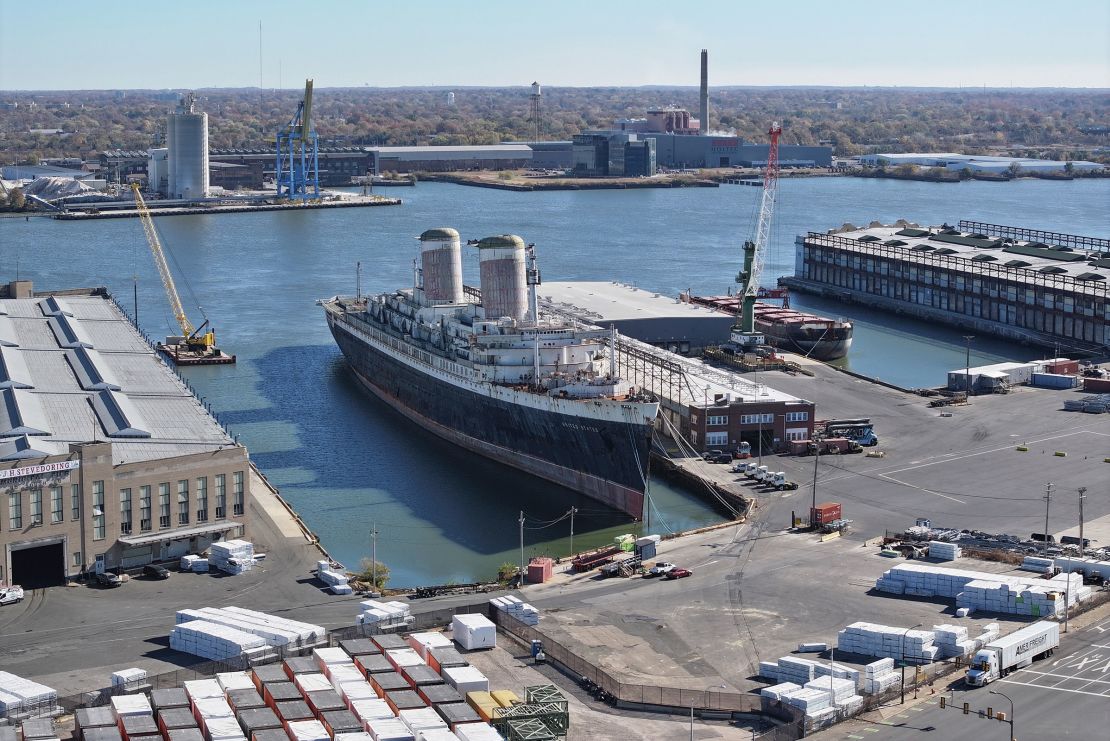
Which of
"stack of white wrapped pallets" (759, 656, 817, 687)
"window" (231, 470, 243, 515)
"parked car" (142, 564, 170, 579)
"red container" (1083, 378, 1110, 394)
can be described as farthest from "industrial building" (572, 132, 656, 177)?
"stack of white wrapped pallets" (759, 656, 817, 687)

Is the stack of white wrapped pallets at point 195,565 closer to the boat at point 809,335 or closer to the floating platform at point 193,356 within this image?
the floating platform at point 193,356

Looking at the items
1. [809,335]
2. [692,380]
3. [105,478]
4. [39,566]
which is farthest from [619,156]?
[39,566]

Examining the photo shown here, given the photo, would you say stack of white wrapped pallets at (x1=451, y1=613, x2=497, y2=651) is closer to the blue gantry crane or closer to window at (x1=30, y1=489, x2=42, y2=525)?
window at (x1=30, y1=489, x2=42, y2=525)

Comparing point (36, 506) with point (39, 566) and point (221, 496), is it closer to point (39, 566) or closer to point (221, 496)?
point (39, 566)

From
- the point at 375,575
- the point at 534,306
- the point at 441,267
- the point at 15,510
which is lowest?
the point at 375,575

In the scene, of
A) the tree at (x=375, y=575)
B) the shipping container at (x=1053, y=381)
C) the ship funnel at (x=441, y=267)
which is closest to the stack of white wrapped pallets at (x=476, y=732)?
the tree at (x=375, y=575)

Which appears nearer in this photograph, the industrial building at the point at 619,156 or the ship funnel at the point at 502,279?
the ship funnel at the point at 502,279

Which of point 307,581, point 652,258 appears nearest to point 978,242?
point 652,258
